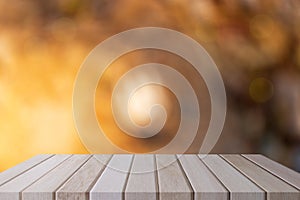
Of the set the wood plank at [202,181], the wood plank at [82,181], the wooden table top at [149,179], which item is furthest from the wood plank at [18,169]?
the wood plank at [202,181]

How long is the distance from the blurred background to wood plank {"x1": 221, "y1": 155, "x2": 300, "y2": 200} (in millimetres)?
389

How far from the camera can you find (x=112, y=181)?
3.34 feet

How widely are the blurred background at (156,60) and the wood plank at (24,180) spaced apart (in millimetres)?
385

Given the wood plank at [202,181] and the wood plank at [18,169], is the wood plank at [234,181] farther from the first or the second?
the wood plank at [18,169]

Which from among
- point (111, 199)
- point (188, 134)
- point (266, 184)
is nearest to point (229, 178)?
point (266, 184)

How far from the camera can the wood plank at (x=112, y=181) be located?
0.91m

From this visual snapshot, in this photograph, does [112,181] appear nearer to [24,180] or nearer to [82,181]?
[82,181]

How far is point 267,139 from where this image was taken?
1.74 metres

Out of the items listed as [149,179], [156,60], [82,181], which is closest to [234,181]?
[149,179]

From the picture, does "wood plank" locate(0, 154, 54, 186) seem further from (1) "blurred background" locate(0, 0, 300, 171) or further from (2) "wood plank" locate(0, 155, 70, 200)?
(1) "blurred background" locate(0, 0, 300, 171)

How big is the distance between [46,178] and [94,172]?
13 centimetres

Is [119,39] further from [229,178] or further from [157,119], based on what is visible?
[229,178]

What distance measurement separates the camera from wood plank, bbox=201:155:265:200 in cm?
92

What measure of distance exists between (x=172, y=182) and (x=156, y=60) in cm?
80
